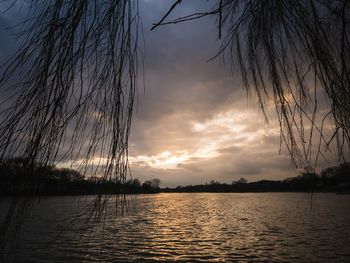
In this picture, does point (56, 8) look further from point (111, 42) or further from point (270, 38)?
point (270, 38)

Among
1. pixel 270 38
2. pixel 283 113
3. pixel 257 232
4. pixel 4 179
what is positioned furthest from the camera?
pixel 257 232

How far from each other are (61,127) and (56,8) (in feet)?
1.44

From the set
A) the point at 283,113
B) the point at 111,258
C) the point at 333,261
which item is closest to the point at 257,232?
the point at 333,261

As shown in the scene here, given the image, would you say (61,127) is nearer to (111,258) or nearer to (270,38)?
(270,38)

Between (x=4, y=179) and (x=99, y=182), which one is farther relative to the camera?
(x=99, y=182)

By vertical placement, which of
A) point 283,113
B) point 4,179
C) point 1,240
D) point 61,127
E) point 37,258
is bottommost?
point 37,258

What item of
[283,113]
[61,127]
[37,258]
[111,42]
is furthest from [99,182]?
[37,258]

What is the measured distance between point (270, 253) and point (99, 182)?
563 inches

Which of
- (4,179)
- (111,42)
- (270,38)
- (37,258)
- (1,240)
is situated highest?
(270,38)

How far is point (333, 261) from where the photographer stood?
40.5 ft

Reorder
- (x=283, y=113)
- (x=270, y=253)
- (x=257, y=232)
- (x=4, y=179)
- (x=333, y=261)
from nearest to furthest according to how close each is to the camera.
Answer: (x=4, y=179)
(x=283, y=113)
(x=333, y=261)
(x=270, y=253)
(x=257, y=232)

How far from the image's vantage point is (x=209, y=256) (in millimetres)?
13102

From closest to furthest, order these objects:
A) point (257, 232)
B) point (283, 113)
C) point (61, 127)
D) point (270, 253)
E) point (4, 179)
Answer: point (4, 179) < point (61, 127) < point (283, 113) < point (270, 253) < point (257, 232)

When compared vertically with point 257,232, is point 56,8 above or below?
above
